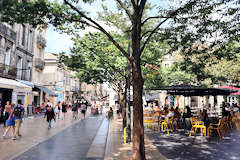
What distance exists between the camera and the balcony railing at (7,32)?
16141 mm

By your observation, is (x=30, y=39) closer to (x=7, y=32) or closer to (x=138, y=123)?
(x=7, y=32)

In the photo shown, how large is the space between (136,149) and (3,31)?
16.7 meters

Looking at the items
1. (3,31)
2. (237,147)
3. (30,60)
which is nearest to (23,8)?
(237,147)

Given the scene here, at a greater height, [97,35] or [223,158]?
[97,35]

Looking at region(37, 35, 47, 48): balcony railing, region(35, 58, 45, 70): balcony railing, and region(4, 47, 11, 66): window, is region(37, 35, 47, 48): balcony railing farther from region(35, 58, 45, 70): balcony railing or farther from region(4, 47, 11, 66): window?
region(4, 47, 11, 66): window

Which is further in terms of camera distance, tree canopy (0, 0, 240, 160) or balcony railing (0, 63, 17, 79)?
balcony railing (0, 63, 17, 79)

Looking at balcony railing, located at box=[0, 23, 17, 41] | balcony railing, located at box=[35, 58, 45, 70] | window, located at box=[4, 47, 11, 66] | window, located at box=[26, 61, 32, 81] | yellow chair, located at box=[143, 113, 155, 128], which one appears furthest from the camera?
balcony railing, located at box=[35, 58, 45, 70]

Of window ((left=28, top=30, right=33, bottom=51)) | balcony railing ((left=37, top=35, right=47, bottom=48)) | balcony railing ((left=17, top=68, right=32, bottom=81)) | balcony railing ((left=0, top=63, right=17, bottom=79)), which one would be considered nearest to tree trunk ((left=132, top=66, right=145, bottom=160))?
balcony railing ((left=0, top=63, right=17, bottom=79))

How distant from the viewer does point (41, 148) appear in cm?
686

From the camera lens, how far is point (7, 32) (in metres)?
17.0

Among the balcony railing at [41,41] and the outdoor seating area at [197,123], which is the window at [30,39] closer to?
the balcony railing at [41,41]

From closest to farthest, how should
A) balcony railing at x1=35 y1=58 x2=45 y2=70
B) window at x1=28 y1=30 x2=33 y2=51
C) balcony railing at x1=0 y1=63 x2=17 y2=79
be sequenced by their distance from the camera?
balcony railing at x1=0 y1=63 x2=17 y2=79, window at x1=28 y1=30 x2=33 y2=51, balcony railing at x1=35 y1=58 x2=45 y2=70

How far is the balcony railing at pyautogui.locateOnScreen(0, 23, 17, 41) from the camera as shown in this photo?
16.1 meters

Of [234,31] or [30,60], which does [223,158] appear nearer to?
[234,31]
